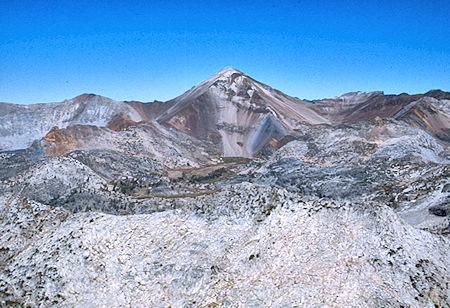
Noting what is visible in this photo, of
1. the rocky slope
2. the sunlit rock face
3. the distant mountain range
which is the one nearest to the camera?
the sunlit rock face

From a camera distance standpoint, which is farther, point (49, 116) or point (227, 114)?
point (49, 116)

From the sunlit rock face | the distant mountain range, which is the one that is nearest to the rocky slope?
the distant mountain range

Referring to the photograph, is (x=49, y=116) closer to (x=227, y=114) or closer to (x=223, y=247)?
(x=227, y=114)

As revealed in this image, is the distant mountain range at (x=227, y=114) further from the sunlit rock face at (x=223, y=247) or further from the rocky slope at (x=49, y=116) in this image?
the sunlit rock face at (x=223, y=247)

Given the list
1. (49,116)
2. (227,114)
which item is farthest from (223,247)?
(49,116)

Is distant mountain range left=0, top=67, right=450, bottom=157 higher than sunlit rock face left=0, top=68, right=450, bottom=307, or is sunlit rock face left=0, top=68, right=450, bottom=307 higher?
distant mountain range left=0, top=67, right=450, bottom=157

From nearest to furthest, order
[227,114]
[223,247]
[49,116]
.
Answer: [223,247]
[227,114]
[49,116]

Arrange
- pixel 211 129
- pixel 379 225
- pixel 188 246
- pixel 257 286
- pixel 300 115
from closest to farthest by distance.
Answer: pixel 257 286 → pixel 379 225 → pixel 188 246 → pixel 211 129 → pixel 300 115

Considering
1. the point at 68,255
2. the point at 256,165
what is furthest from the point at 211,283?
the point at 256,165

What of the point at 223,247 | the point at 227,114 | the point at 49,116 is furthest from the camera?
the point at 49,116

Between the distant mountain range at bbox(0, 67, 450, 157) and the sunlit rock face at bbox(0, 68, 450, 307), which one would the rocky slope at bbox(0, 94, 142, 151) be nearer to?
the distant mountain range at bbox(0, 67, 450, 157)

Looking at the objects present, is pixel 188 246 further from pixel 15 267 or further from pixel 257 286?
pixel 15 267
